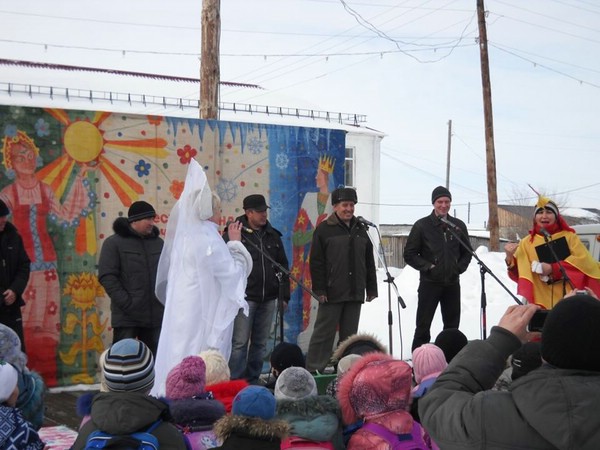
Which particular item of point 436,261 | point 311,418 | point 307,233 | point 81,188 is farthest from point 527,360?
point 307,233

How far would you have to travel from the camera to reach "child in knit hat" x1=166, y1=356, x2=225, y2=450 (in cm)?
352

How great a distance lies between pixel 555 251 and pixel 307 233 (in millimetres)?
3188

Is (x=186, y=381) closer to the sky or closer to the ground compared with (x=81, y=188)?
closer to the ground

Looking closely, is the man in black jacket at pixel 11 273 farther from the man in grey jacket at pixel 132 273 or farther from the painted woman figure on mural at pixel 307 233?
the painted woman figure on mural at pixel 307 233

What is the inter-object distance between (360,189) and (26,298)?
56.4ft

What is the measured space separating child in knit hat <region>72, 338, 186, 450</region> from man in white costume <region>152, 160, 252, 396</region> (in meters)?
2.81

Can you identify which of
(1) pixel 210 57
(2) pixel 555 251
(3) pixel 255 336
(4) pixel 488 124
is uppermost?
(4) pixel 488 124

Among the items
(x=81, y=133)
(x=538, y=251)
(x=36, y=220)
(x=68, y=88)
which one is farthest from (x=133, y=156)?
(x=68, y=88)

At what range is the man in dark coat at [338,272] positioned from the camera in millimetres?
7387

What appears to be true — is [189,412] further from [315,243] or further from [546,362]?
[315,243]

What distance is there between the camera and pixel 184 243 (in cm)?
611

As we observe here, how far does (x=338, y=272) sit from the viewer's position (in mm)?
7387

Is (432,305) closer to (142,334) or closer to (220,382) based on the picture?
(142,334)

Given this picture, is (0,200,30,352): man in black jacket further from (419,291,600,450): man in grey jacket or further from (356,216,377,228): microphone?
(419,291,600,450): man in grey jacket
